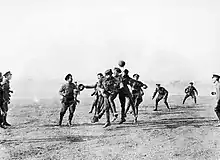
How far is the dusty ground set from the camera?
9.27 m

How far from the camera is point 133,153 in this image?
9.44 meters

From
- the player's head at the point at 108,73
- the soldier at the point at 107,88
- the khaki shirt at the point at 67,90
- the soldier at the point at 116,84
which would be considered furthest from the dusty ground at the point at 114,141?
the player's head at the point at 108,73

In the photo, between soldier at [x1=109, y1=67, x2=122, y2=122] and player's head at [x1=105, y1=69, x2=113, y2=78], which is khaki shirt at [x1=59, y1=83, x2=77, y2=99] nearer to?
player's head at [x1=105, y1=69, x2=113, y2=78]

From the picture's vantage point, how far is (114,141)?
10.8 metres

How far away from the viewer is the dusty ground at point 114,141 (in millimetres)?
9266

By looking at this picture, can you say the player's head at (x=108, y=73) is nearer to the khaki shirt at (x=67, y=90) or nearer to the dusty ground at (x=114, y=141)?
the khaki shirt at (x=67, y=90)

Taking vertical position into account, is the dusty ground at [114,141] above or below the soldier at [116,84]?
below

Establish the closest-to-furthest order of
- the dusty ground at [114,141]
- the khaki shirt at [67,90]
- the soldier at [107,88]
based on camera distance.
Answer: the dusty ground at [114,141], the soldier at [107,88], the khaki shirt at [67,90]

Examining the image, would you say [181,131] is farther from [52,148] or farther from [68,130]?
[52,148]

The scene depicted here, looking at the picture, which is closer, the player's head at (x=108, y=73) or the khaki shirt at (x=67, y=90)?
the player's head at (x=108, y=73)

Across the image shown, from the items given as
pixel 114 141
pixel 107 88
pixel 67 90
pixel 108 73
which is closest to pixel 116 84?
pixel 107 88

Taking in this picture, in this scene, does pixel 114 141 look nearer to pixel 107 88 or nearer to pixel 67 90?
pixel 107 88

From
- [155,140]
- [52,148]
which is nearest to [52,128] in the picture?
[52,148]

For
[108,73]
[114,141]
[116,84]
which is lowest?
[114,141]
